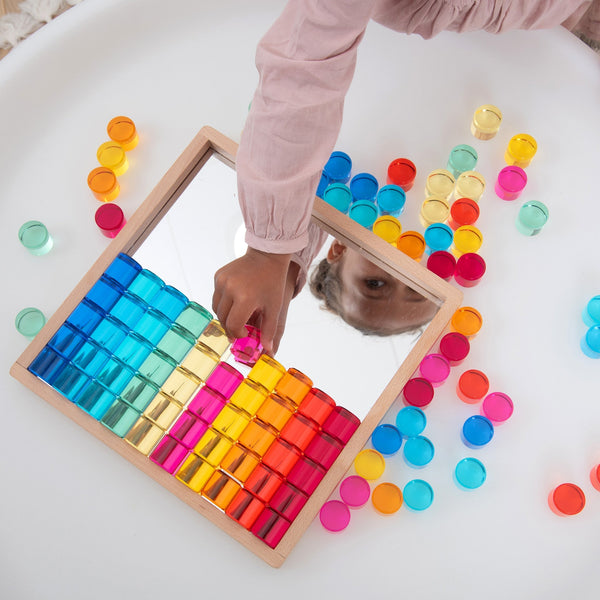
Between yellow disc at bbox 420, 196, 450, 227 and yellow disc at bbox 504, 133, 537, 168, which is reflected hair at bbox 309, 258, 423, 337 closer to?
yellow disc at bbox 420, 196, 450, 227

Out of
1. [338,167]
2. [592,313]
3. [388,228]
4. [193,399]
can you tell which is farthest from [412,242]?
[193,399]

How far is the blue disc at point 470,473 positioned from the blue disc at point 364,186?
386mm

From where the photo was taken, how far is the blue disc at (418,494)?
2.81ft

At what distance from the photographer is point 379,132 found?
1041 mm

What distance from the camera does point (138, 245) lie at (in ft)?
3.01

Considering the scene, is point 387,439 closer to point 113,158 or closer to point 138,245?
point 138,245

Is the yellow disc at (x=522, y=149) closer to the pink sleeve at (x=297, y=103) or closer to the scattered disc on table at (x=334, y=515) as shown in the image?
the pink sleeve at (x=297, y=103)

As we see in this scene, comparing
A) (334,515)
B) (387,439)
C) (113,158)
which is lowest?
(334,515)

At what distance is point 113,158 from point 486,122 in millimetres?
553

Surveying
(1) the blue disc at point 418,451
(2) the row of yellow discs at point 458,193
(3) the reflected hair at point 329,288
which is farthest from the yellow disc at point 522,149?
(1) the blue disc at point 418,451

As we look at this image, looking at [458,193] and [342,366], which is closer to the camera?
[342,366]

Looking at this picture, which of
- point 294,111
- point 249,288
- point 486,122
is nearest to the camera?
point 294,111

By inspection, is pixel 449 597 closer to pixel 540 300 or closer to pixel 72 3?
pixel 540 300

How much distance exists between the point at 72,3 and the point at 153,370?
2.30ft
